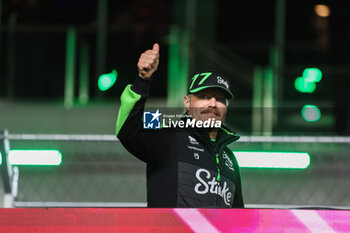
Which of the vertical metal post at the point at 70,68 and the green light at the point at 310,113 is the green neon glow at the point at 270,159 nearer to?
the green light at the point at 310,113

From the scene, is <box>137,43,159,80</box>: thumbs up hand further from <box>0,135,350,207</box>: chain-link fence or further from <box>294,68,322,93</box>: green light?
<box>294,68,322,93</box>: green light

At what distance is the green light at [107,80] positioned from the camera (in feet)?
29.0

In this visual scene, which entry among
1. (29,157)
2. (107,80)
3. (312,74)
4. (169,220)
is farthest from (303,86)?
(169,220)

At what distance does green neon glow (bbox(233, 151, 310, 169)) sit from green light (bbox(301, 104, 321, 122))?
8.43 ft

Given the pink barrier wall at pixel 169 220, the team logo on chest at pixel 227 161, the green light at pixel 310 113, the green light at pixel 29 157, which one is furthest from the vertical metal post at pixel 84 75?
the pink barrier wall at pixel 169 220

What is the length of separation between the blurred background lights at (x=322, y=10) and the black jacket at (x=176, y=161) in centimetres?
619

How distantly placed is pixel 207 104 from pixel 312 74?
7.30m

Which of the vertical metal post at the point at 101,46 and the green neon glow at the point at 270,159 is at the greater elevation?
the vertical metal post at the point at 101,46

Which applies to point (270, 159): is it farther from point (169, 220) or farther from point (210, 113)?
point (169, 220)

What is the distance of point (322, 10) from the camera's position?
9.20 m

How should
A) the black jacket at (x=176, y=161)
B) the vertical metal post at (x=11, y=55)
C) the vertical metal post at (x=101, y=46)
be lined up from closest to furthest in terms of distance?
the black jacket at (x=176, y=161), the vertical metal post at (x=11, y=55), the vertical metal post at (x=101, y=46)

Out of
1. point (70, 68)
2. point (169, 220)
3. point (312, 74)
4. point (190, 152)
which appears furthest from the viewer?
point (312, 74)

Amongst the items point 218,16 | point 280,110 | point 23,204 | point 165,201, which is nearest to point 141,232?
point 165,201

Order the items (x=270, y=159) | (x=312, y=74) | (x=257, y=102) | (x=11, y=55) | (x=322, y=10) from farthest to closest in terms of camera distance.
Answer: (x=312, y=74) → (x=322, y=10) → (x=11, y=55) → (x=257, y=102) → (x=270, y=159)
